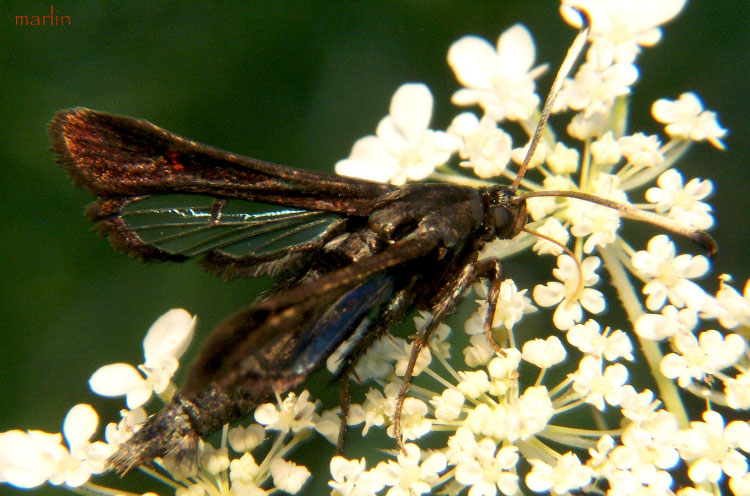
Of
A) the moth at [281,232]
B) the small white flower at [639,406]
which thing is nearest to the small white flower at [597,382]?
the small white flower at [639,406]

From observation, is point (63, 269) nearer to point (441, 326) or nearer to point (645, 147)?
point (441, 326)

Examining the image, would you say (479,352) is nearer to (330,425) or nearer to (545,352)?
(545,352)

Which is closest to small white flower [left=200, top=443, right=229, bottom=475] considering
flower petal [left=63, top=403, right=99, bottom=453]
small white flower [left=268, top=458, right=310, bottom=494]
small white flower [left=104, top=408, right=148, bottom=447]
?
small white flower [left=268, top=458, right=310, bottom=494]

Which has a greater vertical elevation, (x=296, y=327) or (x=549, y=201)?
(x=549, y=201)

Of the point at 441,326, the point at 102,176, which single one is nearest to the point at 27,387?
the point at 102,176

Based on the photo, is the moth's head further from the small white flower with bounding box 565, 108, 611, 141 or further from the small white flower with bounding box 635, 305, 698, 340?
the small white flower with bounding box 635, 305, 698, 340

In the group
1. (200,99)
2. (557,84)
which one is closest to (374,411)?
(557,84)

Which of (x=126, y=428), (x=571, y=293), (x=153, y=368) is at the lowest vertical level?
(x=126, y=428)
